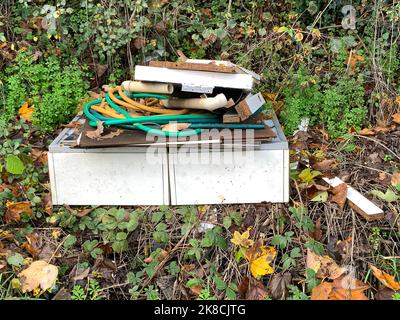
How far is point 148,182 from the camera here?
2994mm

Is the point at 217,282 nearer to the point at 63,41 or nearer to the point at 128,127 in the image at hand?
the point at 128,127

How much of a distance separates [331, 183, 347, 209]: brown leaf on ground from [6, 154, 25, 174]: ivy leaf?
1.65m

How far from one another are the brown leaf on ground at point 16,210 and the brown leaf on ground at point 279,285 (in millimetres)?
1281

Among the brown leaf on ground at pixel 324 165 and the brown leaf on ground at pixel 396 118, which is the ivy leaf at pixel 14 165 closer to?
the brown leaf on ground at pixel 324 165

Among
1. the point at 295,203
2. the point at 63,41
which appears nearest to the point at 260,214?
the point at 295,203

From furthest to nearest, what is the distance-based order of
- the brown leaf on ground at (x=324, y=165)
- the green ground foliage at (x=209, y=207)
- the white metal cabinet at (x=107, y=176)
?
the brown leaf on ground at (x=324, y=165)
the white metal cabinet at (x=107, y=176)
the green ground foliage at (x=209, y=207)

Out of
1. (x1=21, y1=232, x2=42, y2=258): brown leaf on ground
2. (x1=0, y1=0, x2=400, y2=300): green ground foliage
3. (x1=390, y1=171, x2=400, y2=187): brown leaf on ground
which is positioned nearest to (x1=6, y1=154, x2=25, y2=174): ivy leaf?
(x1=0, y1=0, x2=400, y2=300): green ground foliage

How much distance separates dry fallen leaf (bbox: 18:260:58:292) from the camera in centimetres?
249

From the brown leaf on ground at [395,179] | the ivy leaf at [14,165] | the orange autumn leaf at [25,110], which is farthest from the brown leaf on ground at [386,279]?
the orange autumn leaf at [25,110]

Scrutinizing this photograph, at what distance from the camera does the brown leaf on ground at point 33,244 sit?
107 inches

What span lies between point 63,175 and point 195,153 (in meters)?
0.70

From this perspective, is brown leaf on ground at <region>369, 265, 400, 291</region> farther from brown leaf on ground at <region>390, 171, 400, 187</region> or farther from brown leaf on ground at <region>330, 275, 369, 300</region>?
brown leaf on ground at <region>390, 171, 400, 187</region>

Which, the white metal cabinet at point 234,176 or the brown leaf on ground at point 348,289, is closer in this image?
the brown leaf on ground at point 348,289
